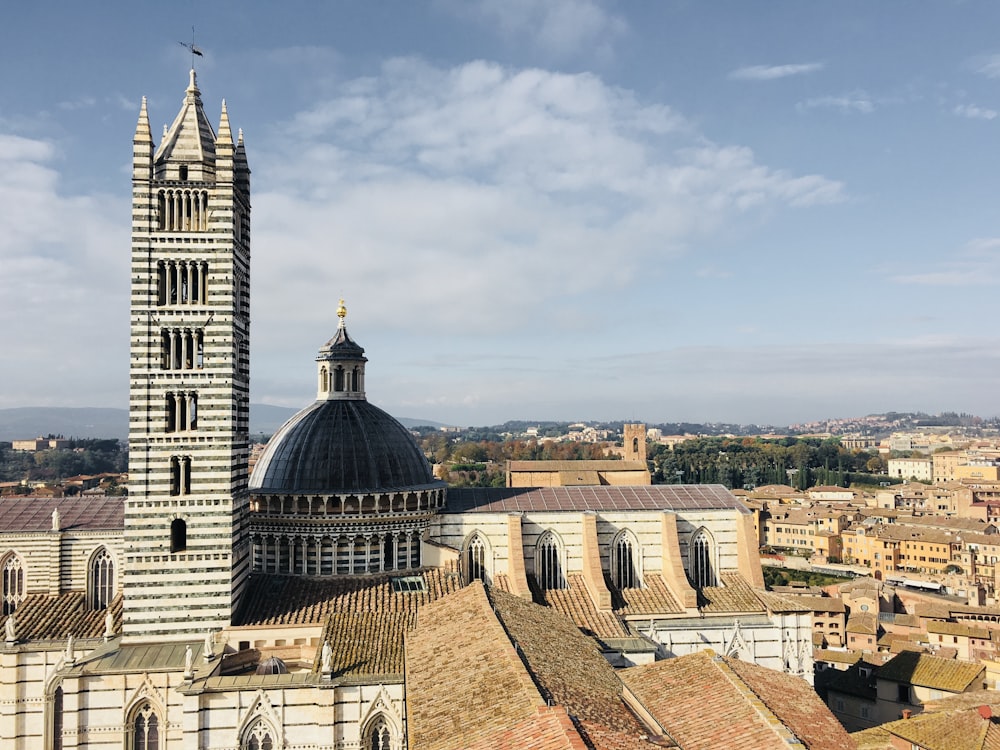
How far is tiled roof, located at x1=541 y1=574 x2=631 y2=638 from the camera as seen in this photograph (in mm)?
29234

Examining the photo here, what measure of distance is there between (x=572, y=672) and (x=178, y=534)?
15.0 m

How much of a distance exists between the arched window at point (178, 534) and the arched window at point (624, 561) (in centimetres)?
1712

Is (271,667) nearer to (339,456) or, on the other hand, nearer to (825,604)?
(339,456)

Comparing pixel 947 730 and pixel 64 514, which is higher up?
pixel 64 514

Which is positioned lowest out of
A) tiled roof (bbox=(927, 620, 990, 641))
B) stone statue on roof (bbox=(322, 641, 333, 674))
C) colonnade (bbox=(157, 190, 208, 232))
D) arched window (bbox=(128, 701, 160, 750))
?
tiled roof (bbox=(927, 620, 990, 641))

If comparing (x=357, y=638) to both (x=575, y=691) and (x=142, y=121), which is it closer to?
(x=575, y=691)

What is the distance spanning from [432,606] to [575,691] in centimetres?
1000

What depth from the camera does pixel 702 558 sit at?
3522cm

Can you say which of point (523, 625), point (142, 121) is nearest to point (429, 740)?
point (523, 625)

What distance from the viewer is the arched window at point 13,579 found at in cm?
3244

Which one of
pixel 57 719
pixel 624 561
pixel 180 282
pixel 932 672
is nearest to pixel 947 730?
pixel 624 561

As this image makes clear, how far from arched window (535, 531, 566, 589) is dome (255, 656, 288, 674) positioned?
1175 cm

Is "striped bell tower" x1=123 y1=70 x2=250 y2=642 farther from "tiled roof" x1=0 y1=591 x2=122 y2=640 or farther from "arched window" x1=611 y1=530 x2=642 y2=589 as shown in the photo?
"arched window" x1=611 y1=530 x2=642 y2=589

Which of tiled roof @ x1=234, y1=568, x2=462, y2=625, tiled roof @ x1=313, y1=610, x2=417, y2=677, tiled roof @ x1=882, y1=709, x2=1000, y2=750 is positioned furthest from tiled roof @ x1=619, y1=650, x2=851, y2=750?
tiled roof @ x1=234, y1=568, x2=462, y2=625
